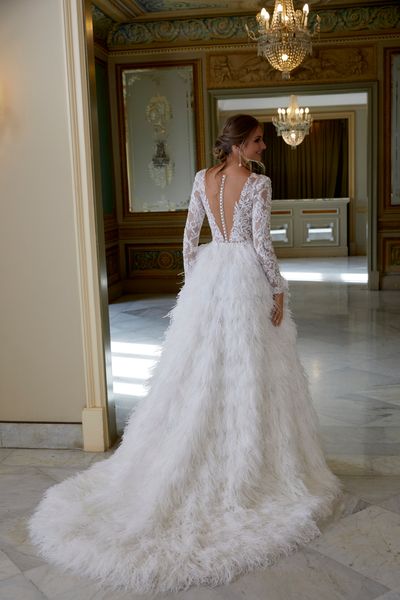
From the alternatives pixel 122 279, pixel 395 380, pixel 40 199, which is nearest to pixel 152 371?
pixel 40 199

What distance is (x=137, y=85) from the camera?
27.5 feet

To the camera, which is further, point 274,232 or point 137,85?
point 274,232

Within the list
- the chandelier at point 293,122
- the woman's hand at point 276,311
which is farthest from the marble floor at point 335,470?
the chandelier at point 293,122

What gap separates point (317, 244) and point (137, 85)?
541cm

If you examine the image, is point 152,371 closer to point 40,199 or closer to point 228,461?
point 228,461

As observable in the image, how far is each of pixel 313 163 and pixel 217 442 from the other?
41.3 feet

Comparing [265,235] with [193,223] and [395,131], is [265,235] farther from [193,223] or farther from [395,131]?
[395,131]

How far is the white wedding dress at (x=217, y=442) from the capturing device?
2.48m

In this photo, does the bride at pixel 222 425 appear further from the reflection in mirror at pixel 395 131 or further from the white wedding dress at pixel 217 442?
the reflection in mirror at pixel 395 131

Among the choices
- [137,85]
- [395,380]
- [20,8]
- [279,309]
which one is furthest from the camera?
[137,85]

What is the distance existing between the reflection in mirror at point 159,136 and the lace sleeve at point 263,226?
5811 mm

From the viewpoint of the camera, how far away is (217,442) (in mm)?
2699

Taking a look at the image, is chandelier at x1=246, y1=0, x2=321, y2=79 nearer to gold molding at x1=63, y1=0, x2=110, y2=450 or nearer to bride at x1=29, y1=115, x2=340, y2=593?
gold molding at x1=63, y1=0, x2=110, y2=450

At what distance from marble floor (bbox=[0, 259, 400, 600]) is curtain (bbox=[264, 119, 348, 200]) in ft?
26.5
